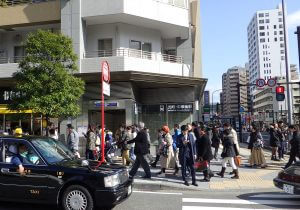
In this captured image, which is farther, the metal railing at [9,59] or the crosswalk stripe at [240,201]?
the metal railing at [9,59]

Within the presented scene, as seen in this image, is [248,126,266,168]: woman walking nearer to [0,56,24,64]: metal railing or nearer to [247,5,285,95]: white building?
[0,56,24,64]: metal railing

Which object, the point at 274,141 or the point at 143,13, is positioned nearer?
the point at 274,141

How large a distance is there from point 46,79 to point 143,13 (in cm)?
817

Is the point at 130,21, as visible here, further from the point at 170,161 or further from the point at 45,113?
the point at 170,161

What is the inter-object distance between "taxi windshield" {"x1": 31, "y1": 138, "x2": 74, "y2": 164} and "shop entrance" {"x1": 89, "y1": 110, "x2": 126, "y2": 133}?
1187 centimetres

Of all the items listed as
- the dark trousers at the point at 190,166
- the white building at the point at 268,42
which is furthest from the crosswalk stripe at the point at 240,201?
the white building at the point at 268,42

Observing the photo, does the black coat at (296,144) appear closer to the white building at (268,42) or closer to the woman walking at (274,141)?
the woman walking at (274,141)

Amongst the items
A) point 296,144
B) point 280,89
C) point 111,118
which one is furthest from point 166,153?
point 280,89

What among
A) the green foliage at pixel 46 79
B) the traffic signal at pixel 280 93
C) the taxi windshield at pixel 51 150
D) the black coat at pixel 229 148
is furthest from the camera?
the traffic signal at pixel 280 93

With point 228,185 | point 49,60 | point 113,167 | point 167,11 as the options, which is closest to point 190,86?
point 167,11

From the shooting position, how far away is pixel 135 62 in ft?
66.0

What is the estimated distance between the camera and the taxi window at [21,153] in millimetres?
7227

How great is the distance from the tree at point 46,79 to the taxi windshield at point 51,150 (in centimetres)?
634

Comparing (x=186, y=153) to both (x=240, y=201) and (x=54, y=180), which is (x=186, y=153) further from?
(x=54, y=180)
